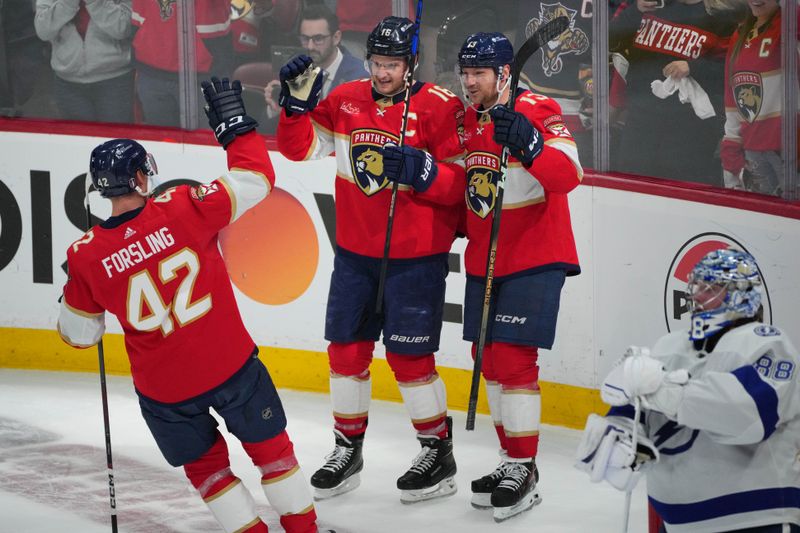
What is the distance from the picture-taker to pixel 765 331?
8.62ft

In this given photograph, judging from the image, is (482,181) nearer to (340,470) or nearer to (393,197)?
(393,197)

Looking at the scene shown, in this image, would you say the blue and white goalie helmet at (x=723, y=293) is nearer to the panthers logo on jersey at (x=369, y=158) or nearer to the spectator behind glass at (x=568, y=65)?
the panthers logo on jersey at (x=369, y=158)

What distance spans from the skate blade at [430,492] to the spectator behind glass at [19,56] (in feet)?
10.4

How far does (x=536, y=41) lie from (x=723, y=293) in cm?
174

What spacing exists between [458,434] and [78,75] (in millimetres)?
2727

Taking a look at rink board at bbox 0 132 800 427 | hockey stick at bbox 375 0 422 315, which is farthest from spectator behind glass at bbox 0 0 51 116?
hockey stick at bbox 375 0 422 315

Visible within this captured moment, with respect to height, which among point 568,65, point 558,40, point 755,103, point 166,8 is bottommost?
point 755,103

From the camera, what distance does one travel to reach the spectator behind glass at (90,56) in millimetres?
6266

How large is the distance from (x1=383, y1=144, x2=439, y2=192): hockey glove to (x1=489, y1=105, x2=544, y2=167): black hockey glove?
1.04 feet

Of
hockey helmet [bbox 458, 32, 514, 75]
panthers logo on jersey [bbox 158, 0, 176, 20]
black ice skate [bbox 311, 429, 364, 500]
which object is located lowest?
black ice skate [bbox 311, 429, 364, 500]

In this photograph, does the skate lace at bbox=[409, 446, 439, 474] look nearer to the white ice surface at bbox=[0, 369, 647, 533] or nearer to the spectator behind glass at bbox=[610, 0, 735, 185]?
the white ice surface at bbox=[0, 369, 647, 533]

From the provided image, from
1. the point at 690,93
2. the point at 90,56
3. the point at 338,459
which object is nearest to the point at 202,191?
the point at 338,459

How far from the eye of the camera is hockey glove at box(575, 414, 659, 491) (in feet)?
8.82

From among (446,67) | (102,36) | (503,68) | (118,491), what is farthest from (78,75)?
(503,68)
